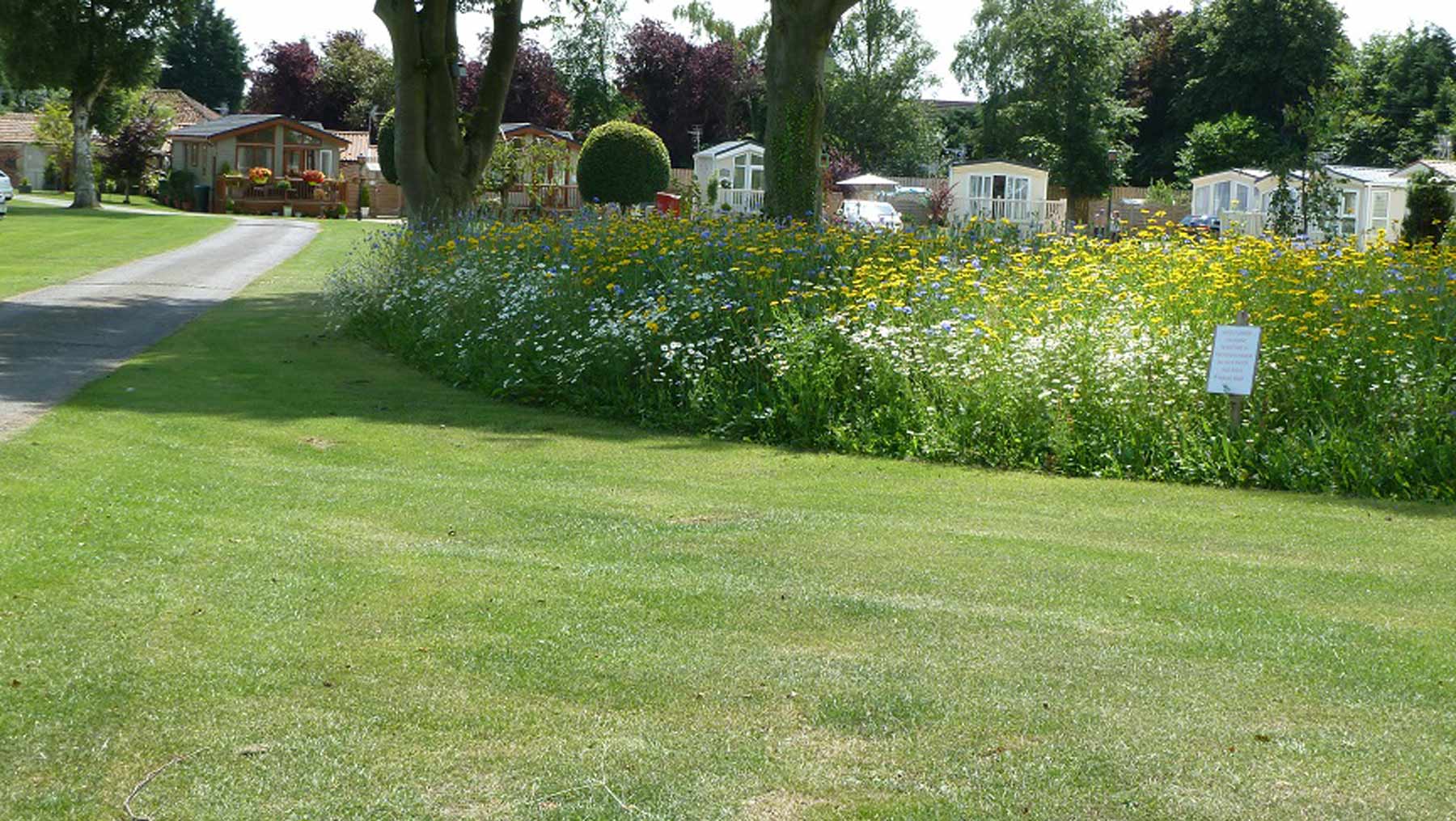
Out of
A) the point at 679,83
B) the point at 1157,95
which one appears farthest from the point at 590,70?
the point at 1157,95

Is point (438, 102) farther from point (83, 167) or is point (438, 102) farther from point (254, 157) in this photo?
point (254, 157)

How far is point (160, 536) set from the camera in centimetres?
654

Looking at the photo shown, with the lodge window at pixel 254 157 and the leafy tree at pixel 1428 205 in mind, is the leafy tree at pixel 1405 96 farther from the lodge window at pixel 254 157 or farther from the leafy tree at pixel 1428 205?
the lodge window at pixel 254 157

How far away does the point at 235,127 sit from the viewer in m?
59.2

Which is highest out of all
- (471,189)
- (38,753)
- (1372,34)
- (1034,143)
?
(1372,34)

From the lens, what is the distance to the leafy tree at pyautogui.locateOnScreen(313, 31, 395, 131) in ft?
244

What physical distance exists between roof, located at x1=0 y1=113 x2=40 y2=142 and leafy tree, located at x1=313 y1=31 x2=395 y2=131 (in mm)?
12749

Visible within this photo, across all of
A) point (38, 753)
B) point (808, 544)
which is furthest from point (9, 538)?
point (808, 544)

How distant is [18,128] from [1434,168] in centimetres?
6420

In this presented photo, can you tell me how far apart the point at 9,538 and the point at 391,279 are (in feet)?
37.1

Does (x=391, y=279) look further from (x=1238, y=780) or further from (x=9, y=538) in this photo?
(x=1238, y=780)

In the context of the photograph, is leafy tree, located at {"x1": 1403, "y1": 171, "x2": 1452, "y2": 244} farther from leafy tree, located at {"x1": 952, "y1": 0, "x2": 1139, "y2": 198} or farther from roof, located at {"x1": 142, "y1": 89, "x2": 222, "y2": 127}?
roof, located at {"x1": 142, "y1": 89, "x2": 222, "y2": 127}

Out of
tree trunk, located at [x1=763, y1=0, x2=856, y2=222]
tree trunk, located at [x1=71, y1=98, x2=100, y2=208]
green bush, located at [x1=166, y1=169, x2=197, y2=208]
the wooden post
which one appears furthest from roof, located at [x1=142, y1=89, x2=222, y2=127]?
the wooden post

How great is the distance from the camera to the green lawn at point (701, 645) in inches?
160
